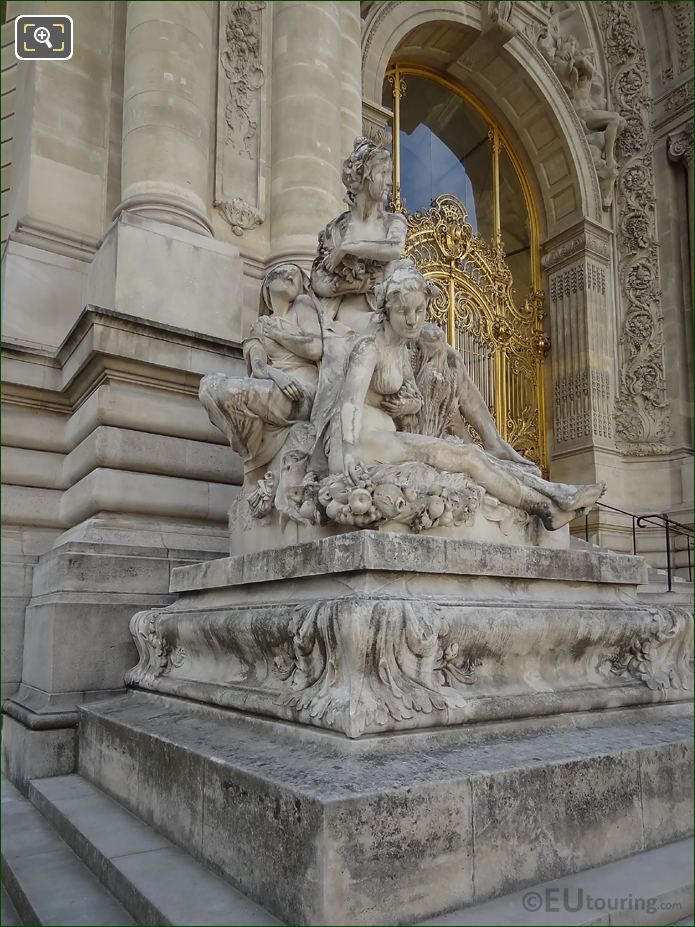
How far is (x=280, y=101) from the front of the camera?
756 centimetres

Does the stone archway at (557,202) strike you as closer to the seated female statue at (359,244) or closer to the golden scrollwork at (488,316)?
the golden scrollwork at (488,316)

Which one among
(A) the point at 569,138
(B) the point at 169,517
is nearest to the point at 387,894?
(B) the point at 169,517

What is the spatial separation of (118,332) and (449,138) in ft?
26.0

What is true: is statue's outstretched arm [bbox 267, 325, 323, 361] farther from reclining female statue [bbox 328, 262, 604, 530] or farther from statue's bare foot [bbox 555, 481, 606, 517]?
statue's bare foot [bbox 555, 481, 606, 517]

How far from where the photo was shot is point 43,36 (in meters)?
5.61

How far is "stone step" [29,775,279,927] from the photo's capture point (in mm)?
2408

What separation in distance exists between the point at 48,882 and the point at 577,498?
2.90 metres

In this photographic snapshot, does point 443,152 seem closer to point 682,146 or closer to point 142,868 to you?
point 682,146

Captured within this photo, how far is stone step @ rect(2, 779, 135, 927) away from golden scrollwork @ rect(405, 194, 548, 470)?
8404 mm

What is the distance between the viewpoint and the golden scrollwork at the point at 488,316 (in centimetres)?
1108

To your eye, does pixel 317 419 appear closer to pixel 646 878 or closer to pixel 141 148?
pixel 646 878

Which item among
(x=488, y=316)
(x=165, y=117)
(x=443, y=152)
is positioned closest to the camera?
(x=165, y=117)

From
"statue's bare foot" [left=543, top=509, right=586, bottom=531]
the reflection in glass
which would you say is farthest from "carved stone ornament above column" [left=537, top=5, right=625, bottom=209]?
"statue's bare foot" [left=543, top=509, right=586, bottom=531]

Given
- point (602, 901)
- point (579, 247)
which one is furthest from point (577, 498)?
point (579, 247)
